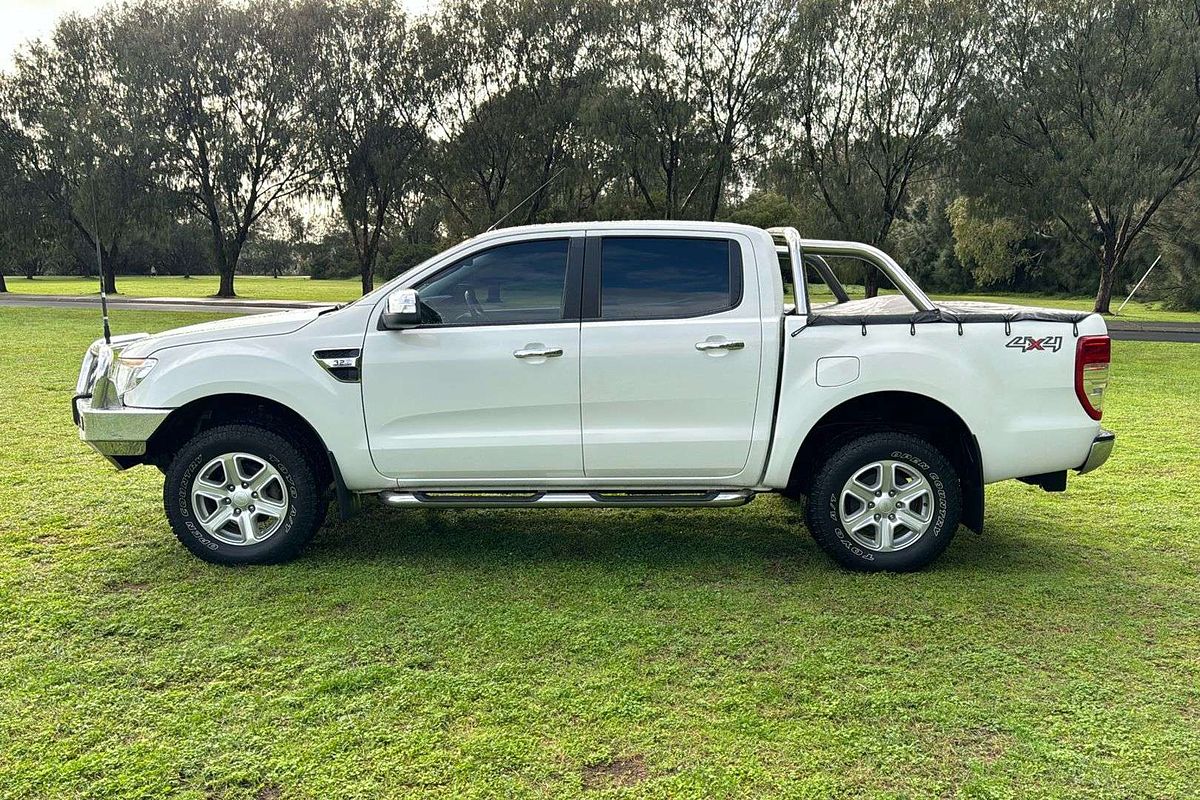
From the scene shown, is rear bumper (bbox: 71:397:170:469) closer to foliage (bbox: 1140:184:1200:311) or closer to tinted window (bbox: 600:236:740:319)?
tinted window (bbox: 600:236:740:319)

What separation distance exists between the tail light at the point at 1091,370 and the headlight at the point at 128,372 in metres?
4.82

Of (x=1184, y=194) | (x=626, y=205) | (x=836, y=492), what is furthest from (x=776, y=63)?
(x=836, y=492)

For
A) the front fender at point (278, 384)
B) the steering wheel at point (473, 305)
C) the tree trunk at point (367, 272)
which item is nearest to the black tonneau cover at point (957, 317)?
the steering wheel at point (473, 305)

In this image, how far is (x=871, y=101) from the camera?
1118 inches

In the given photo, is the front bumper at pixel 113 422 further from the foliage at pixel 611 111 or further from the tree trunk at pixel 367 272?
the tree trunk at pixel 367 272

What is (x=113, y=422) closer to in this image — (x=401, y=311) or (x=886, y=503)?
(x=401, y=311)

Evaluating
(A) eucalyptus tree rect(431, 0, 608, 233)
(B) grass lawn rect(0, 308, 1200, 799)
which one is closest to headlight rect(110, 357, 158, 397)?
(B) grass lawn rect(0, 308, 1200, 799)

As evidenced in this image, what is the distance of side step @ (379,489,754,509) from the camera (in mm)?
4438

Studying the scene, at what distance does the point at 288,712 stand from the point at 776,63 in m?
28.6

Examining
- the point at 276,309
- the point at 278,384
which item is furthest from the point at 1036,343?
the point at 276,309

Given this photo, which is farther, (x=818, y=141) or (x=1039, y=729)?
(x=818, y=141)

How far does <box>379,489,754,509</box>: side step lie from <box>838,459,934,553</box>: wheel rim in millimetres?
532

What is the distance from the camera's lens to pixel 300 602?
409cm

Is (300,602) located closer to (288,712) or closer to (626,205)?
(288,712)
